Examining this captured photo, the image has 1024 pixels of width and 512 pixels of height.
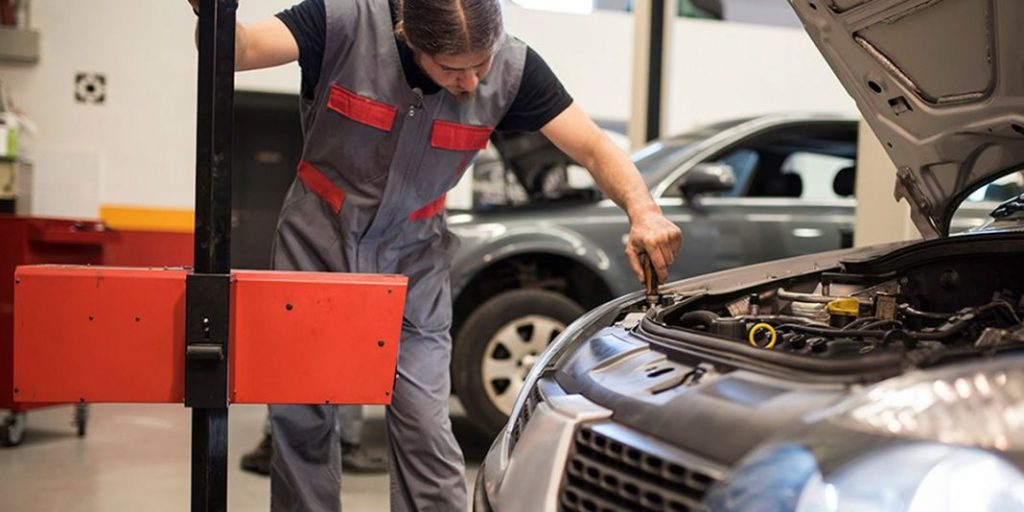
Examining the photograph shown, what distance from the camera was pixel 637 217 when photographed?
209cm

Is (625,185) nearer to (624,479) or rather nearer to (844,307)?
(844,307)

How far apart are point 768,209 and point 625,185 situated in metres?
2.19

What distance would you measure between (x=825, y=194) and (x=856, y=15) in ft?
8.48

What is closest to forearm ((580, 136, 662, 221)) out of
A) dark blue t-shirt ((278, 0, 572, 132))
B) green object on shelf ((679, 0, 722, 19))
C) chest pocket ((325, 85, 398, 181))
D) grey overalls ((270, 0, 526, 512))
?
dark blue t-shirt ((278, 0, 572, 132))

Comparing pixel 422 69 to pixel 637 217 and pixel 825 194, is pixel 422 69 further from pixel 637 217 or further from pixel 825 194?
pixel 825 194

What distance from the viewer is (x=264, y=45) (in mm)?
1967

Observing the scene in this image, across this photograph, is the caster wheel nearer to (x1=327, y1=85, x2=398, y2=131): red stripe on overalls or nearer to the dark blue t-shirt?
the dark blue t-shirt

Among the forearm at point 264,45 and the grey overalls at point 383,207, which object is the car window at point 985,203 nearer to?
the grey overalls at point 383,207

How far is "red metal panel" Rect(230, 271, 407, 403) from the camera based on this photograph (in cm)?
173

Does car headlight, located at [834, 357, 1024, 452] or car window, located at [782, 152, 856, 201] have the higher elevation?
car window, located at [782, 152, 856, 201]

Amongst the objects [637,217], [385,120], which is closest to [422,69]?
[385,120]

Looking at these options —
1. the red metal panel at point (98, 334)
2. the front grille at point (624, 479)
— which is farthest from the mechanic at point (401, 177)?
the front grille at point (624, 479)

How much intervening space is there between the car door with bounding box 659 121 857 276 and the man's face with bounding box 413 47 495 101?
214 centimetres

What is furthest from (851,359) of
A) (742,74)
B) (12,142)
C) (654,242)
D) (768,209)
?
(742,74)
